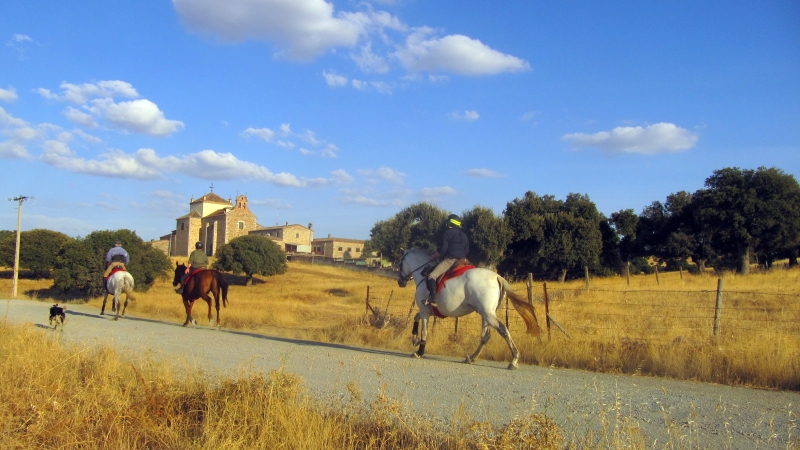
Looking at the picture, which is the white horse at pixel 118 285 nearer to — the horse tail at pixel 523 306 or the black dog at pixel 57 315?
the black dog at pixel 57 315

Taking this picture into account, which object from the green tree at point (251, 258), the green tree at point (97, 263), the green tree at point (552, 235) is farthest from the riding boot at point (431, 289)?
the green tree at point (251, 258)

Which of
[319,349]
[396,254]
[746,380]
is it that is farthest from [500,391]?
[396,254]

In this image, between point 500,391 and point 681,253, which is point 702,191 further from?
point 500,391

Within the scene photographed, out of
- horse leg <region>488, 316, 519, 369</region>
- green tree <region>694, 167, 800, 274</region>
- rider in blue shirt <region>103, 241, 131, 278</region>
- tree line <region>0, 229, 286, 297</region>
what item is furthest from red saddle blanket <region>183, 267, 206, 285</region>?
green tree <region>694, 167, 800, 274</region>

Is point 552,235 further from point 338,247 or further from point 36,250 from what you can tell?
point 338,247

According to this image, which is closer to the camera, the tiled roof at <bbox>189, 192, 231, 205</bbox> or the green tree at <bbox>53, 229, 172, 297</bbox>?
the green tree at <bbox>53, 229, 172, 297</bbox>

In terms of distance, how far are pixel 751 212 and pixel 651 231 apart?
47.3ft

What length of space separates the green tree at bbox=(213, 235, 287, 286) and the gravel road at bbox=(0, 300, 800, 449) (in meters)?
48.5

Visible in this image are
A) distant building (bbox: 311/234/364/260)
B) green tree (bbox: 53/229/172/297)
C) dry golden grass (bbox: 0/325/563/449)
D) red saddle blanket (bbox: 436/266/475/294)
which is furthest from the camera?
distant building (bbox: 311/234/364/260)

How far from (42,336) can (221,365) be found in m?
3.11

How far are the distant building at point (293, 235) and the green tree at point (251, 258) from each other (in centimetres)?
4300

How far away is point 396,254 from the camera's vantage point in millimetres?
64688

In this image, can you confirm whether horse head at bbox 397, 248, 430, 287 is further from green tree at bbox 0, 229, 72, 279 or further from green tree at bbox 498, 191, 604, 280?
green tree at bbox 0, 229, 72, 279

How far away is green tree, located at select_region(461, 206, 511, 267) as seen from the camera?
1962 inches
